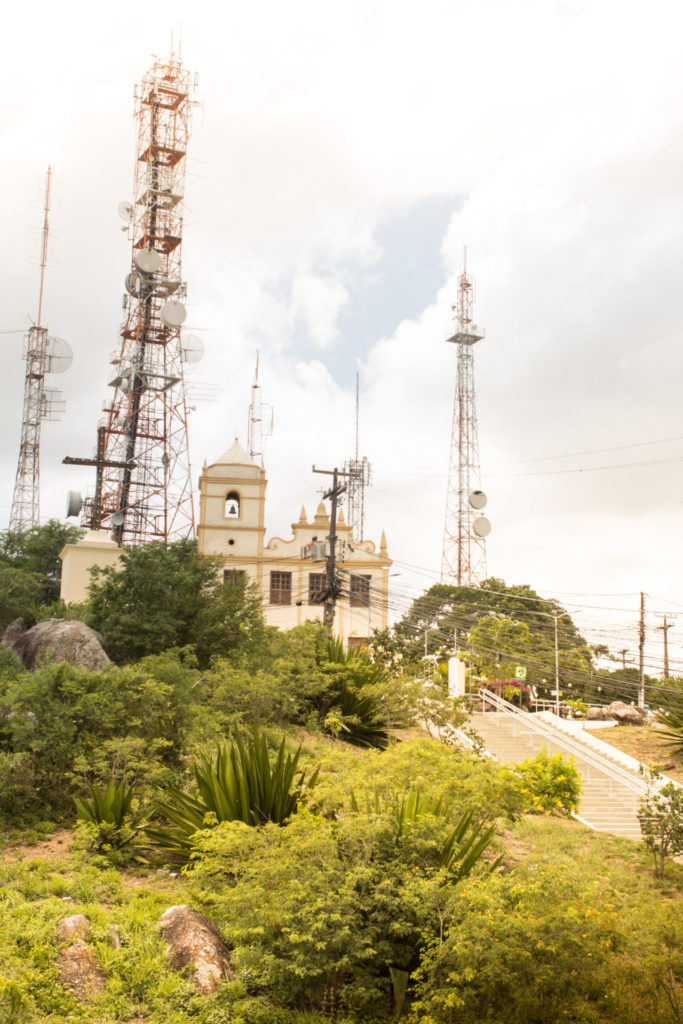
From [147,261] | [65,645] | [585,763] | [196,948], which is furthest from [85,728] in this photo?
[147,261]

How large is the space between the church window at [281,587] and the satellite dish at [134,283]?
42.6 ft

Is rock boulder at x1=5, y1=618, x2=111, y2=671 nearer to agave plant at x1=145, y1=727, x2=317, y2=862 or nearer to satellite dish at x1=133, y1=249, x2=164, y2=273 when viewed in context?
agave plant at x1=145, y1=727, x2=317, y2=862

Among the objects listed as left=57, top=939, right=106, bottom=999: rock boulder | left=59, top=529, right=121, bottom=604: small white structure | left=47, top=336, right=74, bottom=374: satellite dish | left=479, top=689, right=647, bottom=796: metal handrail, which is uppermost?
left=47, top=336, right=74, bottom=374: satellite dish

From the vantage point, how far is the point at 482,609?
41.6 meters

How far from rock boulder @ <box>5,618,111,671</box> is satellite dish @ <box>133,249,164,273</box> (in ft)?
58.5

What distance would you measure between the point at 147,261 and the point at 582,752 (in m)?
23.8

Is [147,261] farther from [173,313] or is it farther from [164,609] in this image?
[164,609]

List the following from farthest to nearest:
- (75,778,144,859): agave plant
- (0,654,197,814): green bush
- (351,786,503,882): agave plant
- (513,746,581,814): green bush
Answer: (513,746,581,814): green bush
(0,654,197,814): green bush
(75,778,144,859): agave plant
(351,786,503,882): agave plant

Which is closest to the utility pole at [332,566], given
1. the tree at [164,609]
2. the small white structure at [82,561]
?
the tree at [164,609]

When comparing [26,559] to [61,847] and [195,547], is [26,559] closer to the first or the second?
[195,547]

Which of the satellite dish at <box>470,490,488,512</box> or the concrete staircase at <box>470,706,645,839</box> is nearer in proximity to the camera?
the concrete staircase at <box>470,706,645,839</box>

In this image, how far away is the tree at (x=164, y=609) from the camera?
2150 centimetres

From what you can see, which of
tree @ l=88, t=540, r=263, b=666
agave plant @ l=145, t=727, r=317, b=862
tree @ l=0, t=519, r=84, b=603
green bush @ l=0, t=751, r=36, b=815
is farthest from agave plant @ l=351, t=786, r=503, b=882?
tree @ l=0, t=519, r=84, b=603

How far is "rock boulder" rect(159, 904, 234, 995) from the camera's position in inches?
339
